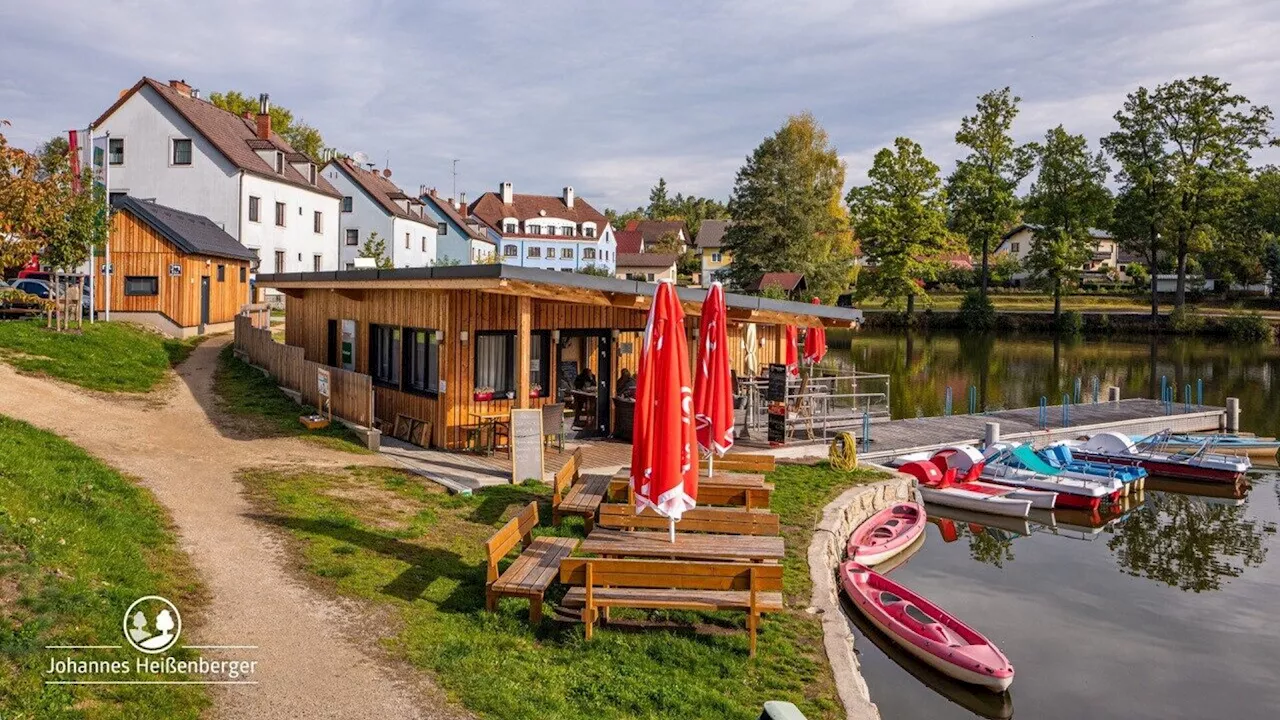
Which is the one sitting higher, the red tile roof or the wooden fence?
the red tile roof

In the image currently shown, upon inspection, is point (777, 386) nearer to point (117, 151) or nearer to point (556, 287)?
point (556, 287)

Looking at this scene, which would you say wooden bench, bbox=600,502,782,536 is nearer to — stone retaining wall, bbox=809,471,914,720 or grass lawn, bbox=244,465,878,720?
grass lawn, bbox=244,465,878,720

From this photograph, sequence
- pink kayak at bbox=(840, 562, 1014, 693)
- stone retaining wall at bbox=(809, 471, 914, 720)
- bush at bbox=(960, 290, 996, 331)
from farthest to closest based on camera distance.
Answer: bush at bbox=(960, 290, 996, 331) → pink kayak at bbox=(840, 562, 1014, 693) → stone retaining wall at bbox=(809, 471, 914, 720)

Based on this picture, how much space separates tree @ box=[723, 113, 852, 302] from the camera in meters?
58.4

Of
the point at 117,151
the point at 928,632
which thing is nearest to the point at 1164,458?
the point at 928,632

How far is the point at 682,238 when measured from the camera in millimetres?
100750

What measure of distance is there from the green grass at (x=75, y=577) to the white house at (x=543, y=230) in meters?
69.4

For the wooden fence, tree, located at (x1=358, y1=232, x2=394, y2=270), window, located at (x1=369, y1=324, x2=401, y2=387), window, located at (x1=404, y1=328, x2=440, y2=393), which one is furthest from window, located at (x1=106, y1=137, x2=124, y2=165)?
window, located at (x1=404, y1=328, x2=440, y2=393)

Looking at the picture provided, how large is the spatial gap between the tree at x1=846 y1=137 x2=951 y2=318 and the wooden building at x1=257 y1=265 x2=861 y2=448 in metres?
41.5

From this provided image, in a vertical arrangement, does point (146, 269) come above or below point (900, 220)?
below

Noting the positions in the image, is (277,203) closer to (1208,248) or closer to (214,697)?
(214,697)

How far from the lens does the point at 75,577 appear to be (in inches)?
292

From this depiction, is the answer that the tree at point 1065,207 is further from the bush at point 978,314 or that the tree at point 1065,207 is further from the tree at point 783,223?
the tree at point 783,223

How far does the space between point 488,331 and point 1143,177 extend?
55.6 metres
